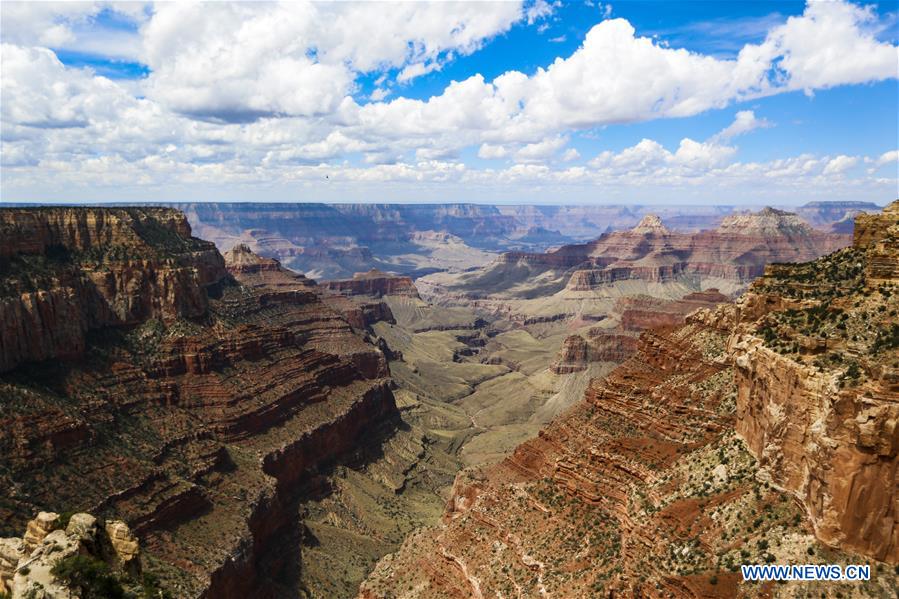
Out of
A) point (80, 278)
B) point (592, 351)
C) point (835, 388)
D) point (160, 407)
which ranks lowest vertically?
point (592, 351)

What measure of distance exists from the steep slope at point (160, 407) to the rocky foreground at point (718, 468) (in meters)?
22.3

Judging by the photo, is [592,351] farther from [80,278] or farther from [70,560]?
[70,560]

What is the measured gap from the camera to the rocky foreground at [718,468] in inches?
1401

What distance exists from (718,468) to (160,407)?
74.7m

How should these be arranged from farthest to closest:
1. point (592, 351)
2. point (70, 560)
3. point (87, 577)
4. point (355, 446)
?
point (592, 351), point (355, 446), point (70, 560), point (87, 577)

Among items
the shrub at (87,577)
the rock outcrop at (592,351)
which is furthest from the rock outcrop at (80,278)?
the rock outcrop at (592,351)

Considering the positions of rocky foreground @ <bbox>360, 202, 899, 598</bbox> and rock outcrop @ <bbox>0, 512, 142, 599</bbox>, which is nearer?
rock outcrop @ <bbox>0, 512, 142, 599</bbox>

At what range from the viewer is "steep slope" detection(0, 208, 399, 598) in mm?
69188

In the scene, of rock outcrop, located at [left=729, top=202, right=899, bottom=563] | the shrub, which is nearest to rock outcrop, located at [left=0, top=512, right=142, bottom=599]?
the shrub

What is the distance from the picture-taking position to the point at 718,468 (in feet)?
157

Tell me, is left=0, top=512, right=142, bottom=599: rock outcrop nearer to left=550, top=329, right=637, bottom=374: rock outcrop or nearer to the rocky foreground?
the rocky foreground

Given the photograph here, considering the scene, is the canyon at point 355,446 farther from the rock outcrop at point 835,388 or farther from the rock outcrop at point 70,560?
the rock outcrop at point 70,560

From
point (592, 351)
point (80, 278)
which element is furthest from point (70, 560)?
point (592, 351)

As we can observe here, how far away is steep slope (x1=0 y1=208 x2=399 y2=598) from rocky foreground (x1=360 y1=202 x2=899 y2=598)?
22251mm
